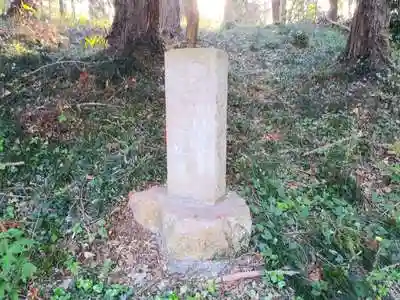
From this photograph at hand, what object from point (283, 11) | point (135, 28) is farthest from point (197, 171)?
point (283, 11)

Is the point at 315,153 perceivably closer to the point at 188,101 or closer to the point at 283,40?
the point at 188,101

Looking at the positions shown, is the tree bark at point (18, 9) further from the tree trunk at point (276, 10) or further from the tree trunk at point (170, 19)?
the tree trunk at point (276, 10)

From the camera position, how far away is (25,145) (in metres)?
4.09

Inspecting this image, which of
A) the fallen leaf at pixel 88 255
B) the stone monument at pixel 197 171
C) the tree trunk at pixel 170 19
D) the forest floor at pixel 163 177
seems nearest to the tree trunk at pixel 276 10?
the tree trunk at pixel 170 19

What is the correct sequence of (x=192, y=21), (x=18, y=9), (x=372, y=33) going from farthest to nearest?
(x=18, y=9) < (x=372, y=33) < (x=192, y=21)

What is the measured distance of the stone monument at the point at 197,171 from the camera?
298cm

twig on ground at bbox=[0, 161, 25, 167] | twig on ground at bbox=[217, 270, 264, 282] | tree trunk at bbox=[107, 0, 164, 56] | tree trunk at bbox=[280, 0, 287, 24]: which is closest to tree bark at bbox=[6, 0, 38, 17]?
tree trunk at bbox=[107, 0, 164, 56]

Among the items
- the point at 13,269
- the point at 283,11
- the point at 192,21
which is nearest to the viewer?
the point at 13,269

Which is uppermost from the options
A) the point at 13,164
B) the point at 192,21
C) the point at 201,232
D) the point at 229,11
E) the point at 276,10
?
the point at 229,11

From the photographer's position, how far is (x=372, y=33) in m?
5.66

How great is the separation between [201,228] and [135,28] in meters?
3.73

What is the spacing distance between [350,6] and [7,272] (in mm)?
12064

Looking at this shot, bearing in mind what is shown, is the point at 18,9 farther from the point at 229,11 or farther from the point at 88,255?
the point at 229,11

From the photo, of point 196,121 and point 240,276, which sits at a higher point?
point 196,121
